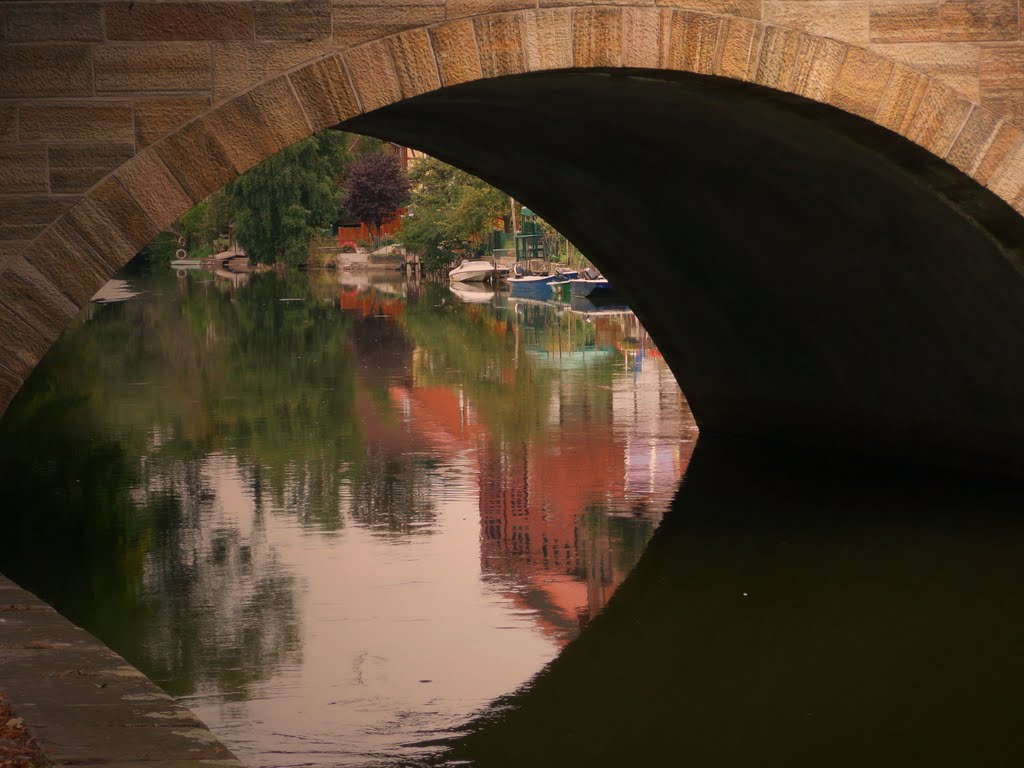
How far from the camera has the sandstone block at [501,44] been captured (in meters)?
7.50

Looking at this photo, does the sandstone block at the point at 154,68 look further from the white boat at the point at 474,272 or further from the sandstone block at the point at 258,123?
the white boat at the point at 474,272

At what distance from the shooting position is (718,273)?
509 inches

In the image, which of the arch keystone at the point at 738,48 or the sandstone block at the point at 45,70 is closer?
the sandstone block at the point at 45,70

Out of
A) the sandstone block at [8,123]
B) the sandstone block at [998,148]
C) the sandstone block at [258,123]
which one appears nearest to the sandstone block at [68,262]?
the sandstone block at [8,123]

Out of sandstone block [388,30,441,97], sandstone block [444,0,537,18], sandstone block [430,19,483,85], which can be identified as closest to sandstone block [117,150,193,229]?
sandstone block [388,30,441,97]

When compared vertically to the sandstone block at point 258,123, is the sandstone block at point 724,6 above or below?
above

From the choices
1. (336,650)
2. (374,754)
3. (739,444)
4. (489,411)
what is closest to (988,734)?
(374,754)

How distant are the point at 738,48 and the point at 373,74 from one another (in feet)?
6.19

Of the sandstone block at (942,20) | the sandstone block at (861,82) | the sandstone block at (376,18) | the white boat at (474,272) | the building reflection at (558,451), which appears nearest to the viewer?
the sandstone block at (376,18)

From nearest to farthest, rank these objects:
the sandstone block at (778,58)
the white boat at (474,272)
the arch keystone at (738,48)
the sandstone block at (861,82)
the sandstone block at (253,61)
Answer: the sandstone block at (253,61), the arch keystone at (738,48), the sandstone block at (778,58), the sandstone block at (861,82), the white boat at (474,272)

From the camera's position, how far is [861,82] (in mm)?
8227

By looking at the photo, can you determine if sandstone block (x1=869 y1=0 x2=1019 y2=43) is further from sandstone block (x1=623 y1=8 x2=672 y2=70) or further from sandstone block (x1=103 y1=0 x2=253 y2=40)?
sandstone block (x1=103 y1=0 x2=253 y2=40)

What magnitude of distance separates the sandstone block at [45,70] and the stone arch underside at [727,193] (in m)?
0.45

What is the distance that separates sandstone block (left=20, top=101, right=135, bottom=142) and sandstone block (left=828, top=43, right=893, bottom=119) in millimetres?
3592
